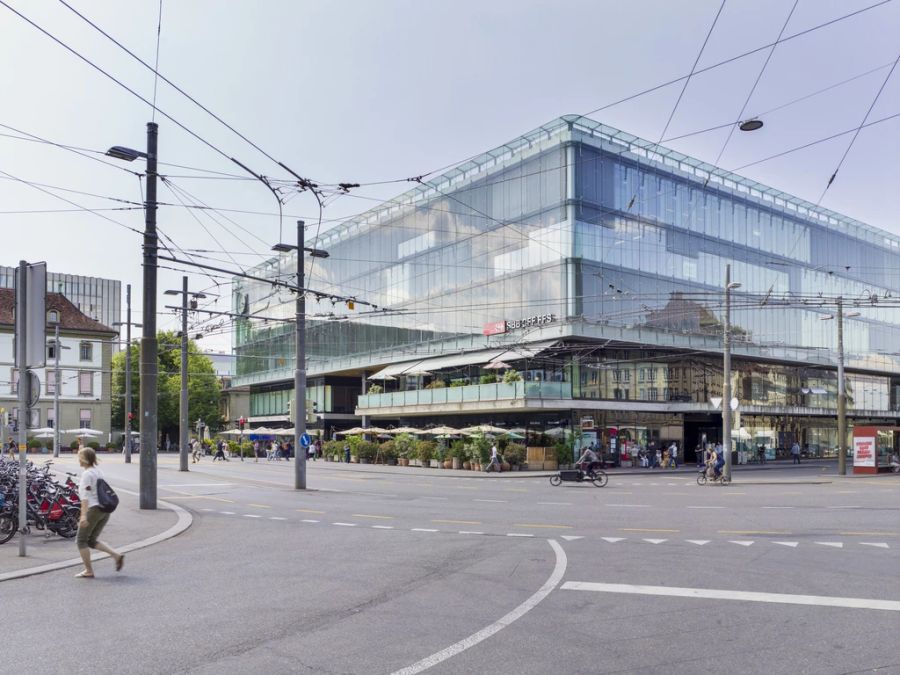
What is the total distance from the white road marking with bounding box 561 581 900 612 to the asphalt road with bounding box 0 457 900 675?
1.4 inches

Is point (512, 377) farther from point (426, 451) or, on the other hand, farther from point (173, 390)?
point (173, 390)

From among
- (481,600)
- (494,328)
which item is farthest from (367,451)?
(481,600)

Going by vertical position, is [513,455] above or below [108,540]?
below

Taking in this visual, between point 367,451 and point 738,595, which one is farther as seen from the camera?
point 367,451

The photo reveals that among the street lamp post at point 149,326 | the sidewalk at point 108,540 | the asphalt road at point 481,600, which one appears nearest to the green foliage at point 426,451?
the sidewalk at point 108,540

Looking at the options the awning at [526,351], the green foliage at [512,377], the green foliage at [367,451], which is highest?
the awning at [526,351]

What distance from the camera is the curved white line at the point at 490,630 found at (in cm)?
650

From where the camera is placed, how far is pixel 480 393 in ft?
164

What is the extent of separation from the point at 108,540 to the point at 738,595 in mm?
10397

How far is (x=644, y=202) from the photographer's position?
53.5m

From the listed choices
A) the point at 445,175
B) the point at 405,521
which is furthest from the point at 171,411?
the point at 405,521

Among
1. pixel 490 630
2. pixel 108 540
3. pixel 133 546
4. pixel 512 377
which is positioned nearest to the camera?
pixel 490 630

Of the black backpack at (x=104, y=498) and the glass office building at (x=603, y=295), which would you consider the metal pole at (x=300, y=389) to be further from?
the black backpack at (x=104, y=498)

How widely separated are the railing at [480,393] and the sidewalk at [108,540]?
28.8m
